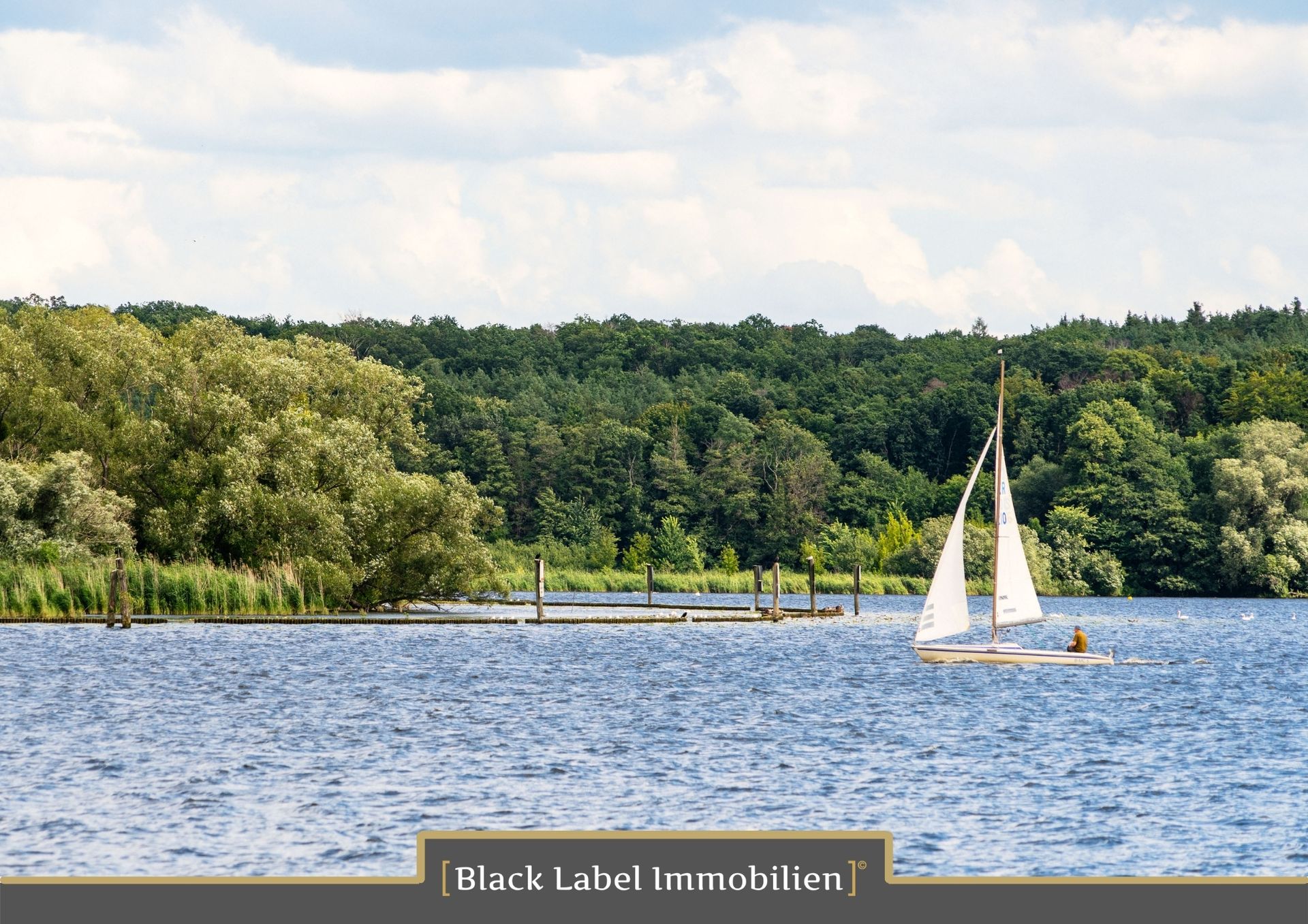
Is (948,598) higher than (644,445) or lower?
lower

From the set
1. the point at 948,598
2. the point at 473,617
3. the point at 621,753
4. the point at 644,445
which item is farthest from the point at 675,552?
the point at 621,753

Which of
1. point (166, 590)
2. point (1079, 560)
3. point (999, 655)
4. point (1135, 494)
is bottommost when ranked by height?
point (999, 655)

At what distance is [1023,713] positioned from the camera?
1401 inches

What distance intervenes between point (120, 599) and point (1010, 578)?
30340 millimetres

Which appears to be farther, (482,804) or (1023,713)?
(1023,713)

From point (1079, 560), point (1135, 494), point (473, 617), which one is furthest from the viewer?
point (1135, 494)

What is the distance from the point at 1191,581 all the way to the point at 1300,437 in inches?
533

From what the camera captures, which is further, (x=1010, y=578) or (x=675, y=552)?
(x=675, y=552)

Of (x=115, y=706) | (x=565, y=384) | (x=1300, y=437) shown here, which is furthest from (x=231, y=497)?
(x=565, y=384)

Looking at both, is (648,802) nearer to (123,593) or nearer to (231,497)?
(123,593)

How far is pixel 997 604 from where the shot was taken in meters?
45.8

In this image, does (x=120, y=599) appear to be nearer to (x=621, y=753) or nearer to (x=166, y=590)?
(x=166, y=590)

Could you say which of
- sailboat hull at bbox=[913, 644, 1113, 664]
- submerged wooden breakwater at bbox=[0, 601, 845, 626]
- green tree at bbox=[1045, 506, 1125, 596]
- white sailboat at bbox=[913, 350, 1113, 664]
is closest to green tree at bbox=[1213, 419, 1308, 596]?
green tree at bbox=[1045, 506, 1125, 596]

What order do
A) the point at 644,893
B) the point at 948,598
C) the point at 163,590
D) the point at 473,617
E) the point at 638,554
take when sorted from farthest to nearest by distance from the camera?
1. the point at 638,554
2. the point at 473,617
3. the point at 163,590
4. the point at 948,598
5. the point at 644,893
